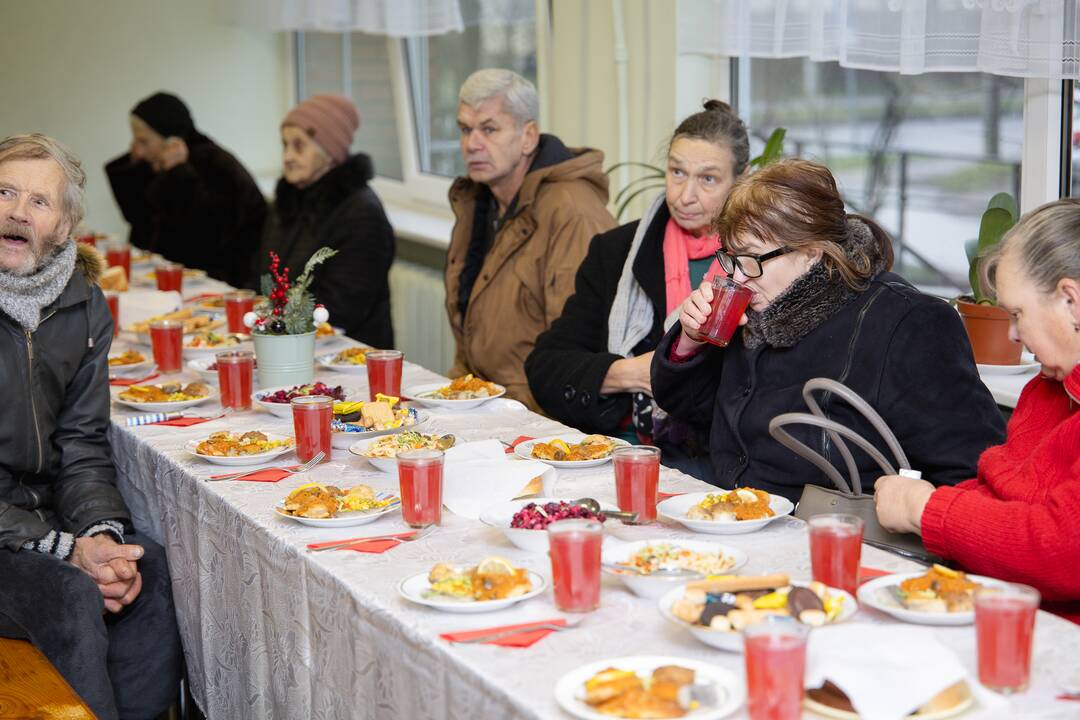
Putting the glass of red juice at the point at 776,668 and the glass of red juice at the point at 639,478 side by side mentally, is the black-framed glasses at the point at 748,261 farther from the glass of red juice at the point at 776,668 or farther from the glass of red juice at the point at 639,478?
the glass of red juice at the point at 776,668

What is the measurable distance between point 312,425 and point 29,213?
2.41 ft

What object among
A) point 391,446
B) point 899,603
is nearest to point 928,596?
point 899,603

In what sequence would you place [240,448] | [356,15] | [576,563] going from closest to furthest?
1. [576,563]
2. [240,448]
3. [356,15]

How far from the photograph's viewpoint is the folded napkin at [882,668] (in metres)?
1.17

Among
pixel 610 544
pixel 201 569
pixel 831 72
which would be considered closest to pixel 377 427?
pixel 201 569

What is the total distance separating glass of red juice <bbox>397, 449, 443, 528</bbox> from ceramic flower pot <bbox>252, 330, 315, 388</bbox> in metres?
1.06

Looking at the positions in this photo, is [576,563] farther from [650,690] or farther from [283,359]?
[283,359]

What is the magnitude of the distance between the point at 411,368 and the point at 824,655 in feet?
6.64

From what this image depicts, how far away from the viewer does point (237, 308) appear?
3535 millimetres

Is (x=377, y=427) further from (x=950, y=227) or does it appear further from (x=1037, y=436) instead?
(x=950, y=227)

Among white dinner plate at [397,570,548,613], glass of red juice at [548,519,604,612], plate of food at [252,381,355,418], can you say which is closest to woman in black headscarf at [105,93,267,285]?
plate of food at [252,381,355,418]

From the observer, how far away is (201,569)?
2184mm

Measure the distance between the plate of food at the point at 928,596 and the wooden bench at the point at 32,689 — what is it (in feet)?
3.91

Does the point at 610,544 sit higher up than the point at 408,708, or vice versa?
the point at 610,544
